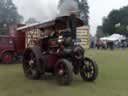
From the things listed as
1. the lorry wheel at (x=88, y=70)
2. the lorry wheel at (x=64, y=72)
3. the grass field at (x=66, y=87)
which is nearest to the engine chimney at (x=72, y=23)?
the lorry wheel at (x=88, y=70)

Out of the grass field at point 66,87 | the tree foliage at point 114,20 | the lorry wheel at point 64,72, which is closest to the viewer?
the grass field at point 66,87

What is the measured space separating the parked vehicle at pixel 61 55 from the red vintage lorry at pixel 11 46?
604 centimetres

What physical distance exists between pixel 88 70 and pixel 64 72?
1.02 meters

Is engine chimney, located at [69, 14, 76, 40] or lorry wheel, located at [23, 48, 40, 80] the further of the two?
lorry wheel, located at [23, 48, 40, 80]

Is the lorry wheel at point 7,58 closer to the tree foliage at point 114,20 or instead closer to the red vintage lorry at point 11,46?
the red vintage lorry at point 11,46

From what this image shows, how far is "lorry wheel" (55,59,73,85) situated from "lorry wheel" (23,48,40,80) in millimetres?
1119

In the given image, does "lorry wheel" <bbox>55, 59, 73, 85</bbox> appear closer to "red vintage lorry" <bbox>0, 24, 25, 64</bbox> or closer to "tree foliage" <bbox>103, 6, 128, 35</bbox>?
"red vintage lorry" <bbox>0, 24, 25, 64</bbox>

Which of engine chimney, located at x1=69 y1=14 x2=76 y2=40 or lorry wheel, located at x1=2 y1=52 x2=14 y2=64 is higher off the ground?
engine chimney, located at x1=69 y1=14 x2=76 y2=40

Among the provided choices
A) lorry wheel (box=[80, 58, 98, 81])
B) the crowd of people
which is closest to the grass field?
lorry wheel (box=[80, 58, 98, 81])

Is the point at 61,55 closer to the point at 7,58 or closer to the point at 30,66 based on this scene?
the point at 30,66

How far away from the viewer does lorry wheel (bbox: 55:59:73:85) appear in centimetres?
943

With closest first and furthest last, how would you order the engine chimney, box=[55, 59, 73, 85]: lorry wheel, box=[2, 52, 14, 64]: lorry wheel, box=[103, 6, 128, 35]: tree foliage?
box=[55, 59, 73, 85]: lorry wheel → the engine chimney → box=[2, 52, 14, 64]: lorry wheel → box=[103, 6, 128, 35]: tree foliage

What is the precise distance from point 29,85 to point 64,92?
150cm

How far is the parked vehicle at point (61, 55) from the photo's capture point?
9845mm
